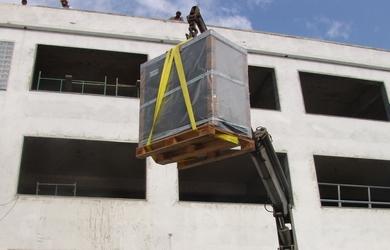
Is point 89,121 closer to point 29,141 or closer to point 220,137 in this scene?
point 29,141

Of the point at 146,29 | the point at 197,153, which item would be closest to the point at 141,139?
the point at 197,153

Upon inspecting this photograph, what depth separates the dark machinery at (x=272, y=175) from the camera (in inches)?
364

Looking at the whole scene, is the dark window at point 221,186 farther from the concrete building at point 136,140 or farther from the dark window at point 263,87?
the dark window at point 263,87

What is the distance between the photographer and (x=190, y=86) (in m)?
7.81

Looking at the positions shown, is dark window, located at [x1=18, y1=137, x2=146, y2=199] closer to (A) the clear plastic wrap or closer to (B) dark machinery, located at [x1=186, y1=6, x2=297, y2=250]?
(B) dark machinery, located at [x1=186, y1=6, x2=297, y2=250]

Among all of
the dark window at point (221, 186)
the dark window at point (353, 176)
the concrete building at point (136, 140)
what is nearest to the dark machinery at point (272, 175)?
the concrete building at point (136, 140)

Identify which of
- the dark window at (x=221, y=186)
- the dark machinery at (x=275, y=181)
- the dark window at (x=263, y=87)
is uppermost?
the dark window at (x=263, y=87)

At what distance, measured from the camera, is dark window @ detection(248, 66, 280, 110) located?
18.9m

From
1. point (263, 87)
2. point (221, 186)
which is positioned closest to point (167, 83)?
point (263, 87)

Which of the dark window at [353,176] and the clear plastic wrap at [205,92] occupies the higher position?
the dark window at [353,176]

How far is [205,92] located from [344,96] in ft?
51.7

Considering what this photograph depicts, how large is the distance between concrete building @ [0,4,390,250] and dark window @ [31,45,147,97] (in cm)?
7

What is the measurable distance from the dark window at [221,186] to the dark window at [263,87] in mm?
3155

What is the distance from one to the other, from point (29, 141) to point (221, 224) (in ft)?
21.3
